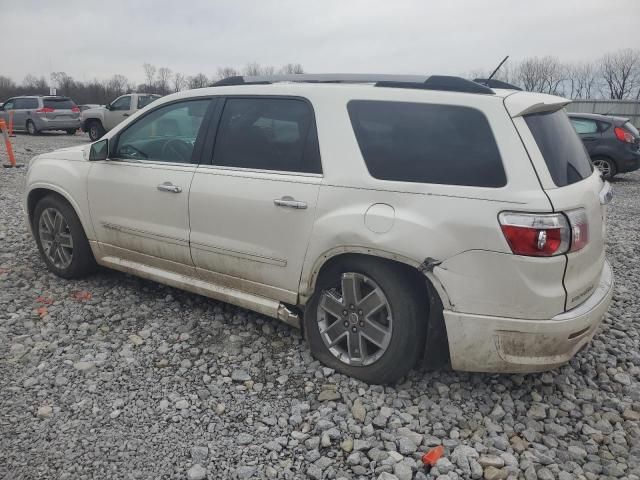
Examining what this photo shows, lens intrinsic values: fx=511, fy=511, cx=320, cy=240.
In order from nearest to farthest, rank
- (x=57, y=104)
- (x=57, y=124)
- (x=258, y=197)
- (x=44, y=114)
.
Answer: (x=258, y=197) → (x=44, y=114) → (x=57, y=124) → (x=57, y=104)

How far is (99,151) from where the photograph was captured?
4117 millimetres

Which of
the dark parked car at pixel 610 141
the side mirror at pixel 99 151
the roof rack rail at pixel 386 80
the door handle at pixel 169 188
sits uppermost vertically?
the roof rack rail at pixel 386 80

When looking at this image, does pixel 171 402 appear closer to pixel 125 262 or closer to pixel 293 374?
pixel 293 374

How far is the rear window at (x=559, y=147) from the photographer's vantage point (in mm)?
2617

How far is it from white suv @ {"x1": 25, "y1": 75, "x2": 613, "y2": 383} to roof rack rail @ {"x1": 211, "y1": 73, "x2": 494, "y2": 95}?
0.05 feet

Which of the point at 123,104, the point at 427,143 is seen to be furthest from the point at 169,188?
the point at 123,104

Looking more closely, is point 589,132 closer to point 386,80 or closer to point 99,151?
point 386,80

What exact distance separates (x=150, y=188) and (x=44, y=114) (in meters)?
20.7

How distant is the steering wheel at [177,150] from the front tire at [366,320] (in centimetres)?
142

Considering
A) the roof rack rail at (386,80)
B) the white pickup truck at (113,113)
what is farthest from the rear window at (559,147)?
the white pickup truck at (113,113)

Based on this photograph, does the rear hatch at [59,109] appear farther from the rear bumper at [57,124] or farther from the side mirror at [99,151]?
the side mirror at [99,151]

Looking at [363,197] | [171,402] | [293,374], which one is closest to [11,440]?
[171,402]

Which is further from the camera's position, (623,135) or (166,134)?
(623,135)

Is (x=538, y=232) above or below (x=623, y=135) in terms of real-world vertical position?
above
